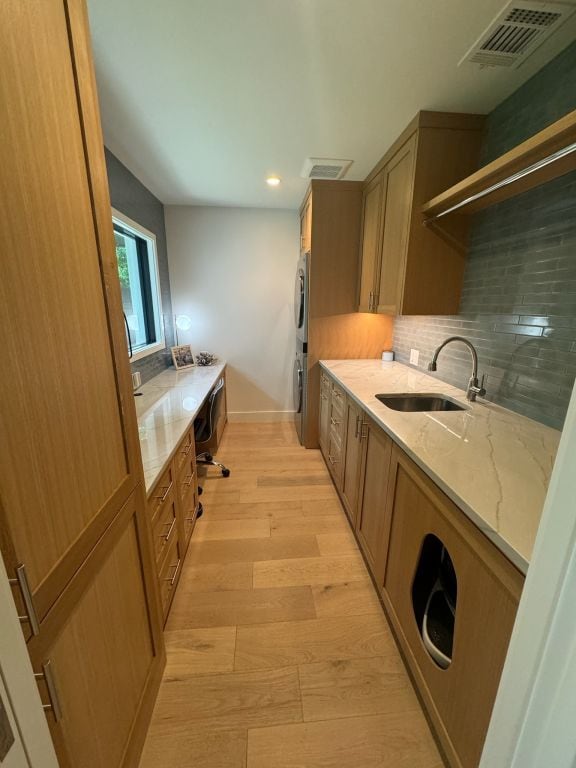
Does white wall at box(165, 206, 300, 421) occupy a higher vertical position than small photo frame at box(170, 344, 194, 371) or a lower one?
higher

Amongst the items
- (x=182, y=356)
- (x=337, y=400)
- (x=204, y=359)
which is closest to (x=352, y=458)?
(x=337, y=400)

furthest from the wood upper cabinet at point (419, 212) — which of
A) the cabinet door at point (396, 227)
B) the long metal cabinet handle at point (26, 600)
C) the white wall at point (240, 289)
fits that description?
the long metal cabinet handle at point (26, 600)

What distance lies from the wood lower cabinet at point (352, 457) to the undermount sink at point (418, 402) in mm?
197

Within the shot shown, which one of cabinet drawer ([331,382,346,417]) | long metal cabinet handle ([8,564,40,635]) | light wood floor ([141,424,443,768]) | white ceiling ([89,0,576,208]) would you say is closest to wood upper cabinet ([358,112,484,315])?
white ceiling ([89,0,576,208])

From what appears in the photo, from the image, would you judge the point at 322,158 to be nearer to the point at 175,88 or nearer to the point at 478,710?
the point at 175,88

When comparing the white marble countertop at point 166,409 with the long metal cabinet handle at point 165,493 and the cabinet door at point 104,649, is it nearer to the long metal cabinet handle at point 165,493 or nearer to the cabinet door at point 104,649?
the long metal cabinet handle at point 165,493

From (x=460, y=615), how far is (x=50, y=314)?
1307 millimetres

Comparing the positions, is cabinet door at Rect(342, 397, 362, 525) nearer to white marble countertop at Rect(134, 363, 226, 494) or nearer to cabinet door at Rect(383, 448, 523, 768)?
cabinet door at Rect(383, 448, 523, 768)

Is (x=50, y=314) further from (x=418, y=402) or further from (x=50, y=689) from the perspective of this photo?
(x=418, y=402)

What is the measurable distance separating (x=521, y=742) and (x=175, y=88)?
2486 millimetres

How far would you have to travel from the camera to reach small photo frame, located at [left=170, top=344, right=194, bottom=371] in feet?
10.7

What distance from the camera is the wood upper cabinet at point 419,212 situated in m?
1.68

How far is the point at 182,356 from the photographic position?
11.1 ft

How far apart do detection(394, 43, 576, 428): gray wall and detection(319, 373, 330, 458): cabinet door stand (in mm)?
1106
